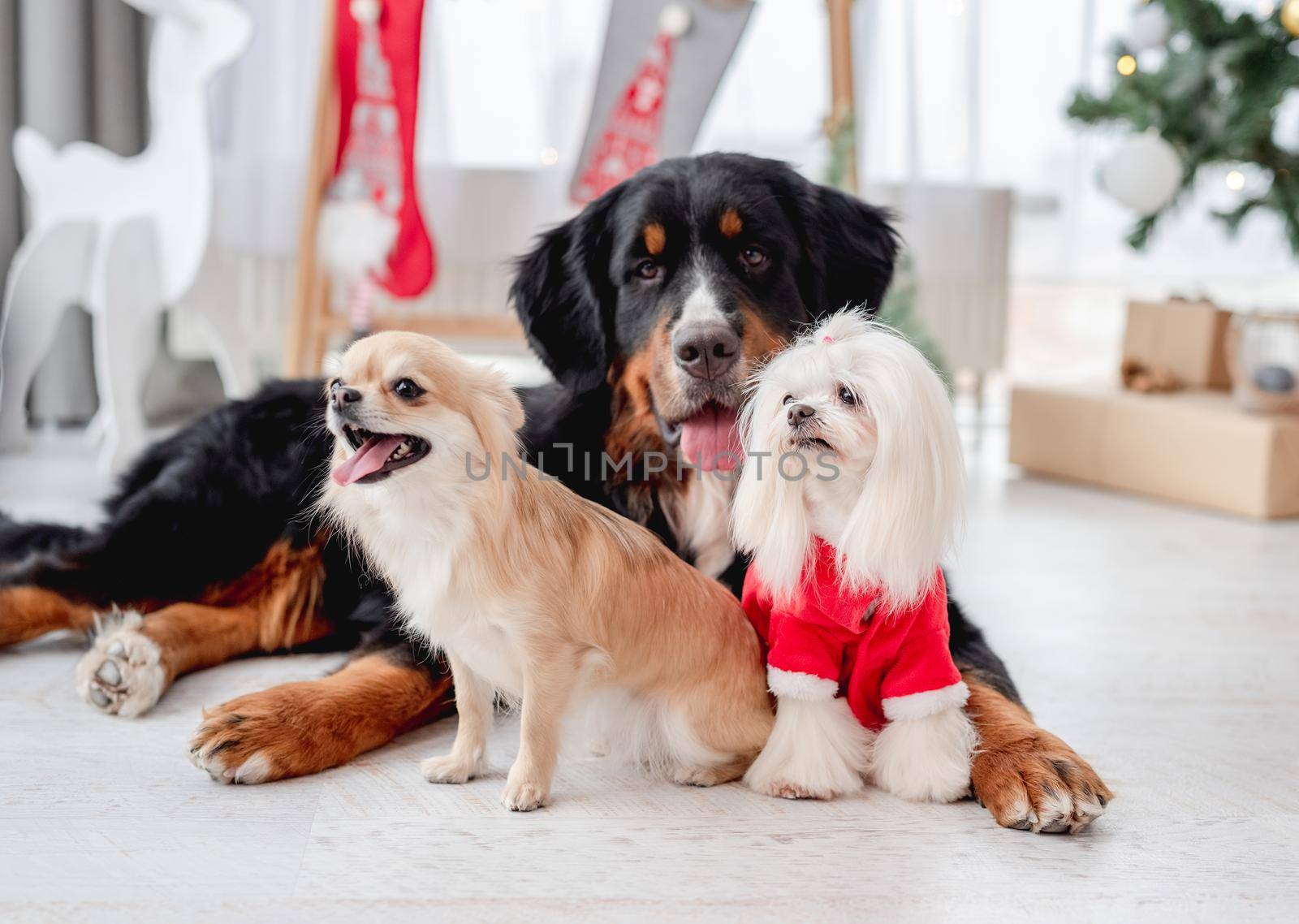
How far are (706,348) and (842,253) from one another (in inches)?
15.9

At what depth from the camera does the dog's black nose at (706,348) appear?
1758 millimetres

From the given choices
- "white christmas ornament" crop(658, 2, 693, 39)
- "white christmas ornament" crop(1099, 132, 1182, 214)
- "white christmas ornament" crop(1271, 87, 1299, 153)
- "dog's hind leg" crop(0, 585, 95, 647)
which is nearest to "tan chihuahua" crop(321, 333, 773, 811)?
"dog's hind leg" crop(0, 585, 95, 647)

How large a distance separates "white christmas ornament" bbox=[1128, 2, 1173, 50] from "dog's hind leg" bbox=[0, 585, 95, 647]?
400cm

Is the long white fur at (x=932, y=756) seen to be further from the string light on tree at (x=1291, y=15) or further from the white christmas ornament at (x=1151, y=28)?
A: the white christmas ornament at (x=1151, y=28)

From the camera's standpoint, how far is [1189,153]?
4230 mm

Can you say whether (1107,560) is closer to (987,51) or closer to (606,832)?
(606,832)

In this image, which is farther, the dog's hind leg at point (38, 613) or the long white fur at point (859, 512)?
the dog's hind leg at point (38, 613)

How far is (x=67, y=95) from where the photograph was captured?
4.63 meters

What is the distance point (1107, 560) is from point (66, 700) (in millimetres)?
2566

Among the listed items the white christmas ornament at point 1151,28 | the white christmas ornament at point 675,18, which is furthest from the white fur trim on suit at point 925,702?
the white christmas ornament at point 1151,28

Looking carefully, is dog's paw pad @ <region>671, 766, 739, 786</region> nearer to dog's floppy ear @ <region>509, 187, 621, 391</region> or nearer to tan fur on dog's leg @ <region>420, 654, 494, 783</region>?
tan fur on dog's leg @ <region>420, 654, 494, 783</region>

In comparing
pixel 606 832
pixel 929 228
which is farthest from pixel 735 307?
pixel 929 228

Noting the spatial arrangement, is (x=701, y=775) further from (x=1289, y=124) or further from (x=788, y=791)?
(x=1289, y=124)

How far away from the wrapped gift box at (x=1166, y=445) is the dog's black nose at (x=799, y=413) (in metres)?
2.76
